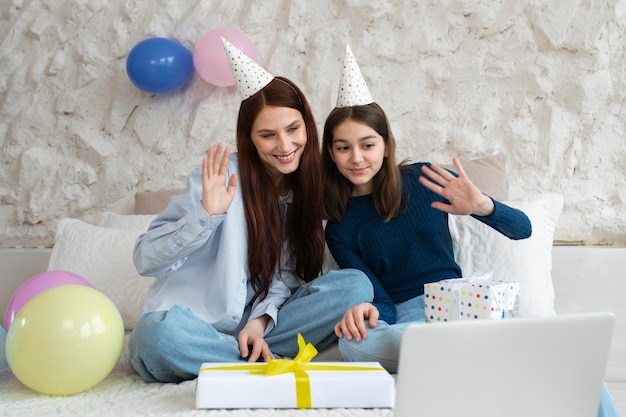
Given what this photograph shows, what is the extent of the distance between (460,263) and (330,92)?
874mm

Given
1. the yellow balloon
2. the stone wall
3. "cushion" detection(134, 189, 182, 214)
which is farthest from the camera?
the stone wall

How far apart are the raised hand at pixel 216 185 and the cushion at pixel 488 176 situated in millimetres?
749

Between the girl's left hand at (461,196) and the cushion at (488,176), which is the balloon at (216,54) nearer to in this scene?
the cushion at (488,176)

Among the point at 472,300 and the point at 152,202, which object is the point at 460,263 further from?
the point at 152,202

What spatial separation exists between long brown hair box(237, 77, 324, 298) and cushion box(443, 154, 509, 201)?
19.7 inches

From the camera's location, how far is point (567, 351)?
809mm

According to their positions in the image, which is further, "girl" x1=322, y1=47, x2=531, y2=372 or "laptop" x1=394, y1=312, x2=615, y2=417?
"girl" x1=322, y1=47, x2=531, y2=372

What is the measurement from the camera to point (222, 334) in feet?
4.95

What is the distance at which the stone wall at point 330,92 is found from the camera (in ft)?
7.68

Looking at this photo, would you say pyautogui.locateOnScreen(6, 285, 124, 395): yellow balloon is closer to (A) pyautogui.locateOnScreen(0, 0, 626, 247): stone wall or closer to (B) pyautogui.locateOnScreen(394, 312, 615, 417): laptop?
(B) pyautogui.locateOnScreen(394, 312, 615, 417): laptop

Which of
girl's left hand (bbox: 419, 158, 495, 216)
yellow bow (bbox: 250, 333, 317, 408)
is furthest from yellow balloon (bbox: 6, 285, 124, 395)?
girl's left hand (bbox: 419, 158, 495, 216)

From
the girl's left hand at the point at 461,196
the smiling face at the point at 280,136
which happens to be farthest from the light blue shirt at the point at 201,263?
the girl's left hand at the point at 461,196

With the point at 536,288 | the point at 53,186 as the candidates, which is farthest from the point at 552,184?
the point at 53,186

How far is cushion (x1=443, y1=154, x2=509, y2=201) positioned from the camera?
6.51ft
